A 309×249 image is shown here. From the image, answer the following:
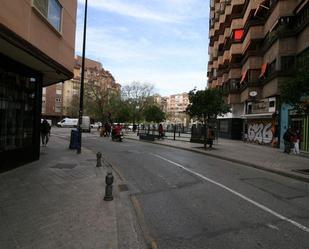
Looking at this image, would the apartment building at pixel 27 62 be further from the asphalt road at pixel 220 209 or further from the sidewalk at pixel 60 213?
the asphalt road at pixel 220 209

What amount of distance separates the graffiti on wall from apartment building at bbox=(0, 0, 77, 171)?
77.6 feet

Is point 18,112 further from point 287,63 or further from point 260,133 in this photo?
point 260,133

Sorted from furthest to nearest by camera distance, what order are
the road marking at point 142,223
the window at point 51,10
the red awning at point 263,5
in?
the red awning at point 263,5 < the window at point 51,10 < the road marking at point 142,223

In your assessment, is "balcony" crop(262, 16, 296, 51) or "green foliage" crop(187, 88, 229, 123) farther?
"balcony" crop(262, 16, 296, 51)

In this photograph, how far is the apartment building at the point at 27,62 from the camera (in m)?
10.5

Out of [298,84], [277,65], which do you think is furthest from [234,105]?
[298,84]

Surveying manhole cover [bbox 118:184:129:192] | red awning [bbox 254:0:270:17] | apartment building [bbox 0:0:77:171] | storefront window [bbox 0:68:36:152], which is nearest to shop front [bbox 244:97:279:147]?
red awning [bbox 254:0:270:17]

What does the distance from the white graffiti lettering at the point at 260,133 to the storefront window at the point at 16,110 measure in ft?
82.4

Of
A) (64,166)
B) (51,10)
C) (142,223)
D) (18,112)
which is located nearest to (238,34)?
(51,10)

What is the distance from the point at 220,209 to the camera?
8195 millimetres

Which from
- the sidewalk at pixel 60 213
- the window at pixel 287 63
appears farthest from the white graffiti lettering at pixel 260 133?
the sidewalk at pixel 60 213

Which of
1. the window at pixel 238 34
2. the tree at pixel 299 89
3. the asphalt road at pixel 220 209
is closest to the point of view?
the asphalt road at pixel 220 209

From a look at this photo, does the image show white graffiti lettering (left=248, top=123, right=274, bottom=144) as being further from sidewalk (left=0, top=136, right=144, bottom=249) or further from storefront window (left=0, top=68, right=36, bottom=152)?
sidewalk (left=0, top=136, right=144, bottom=249)

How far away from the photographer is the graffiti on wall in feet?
115
